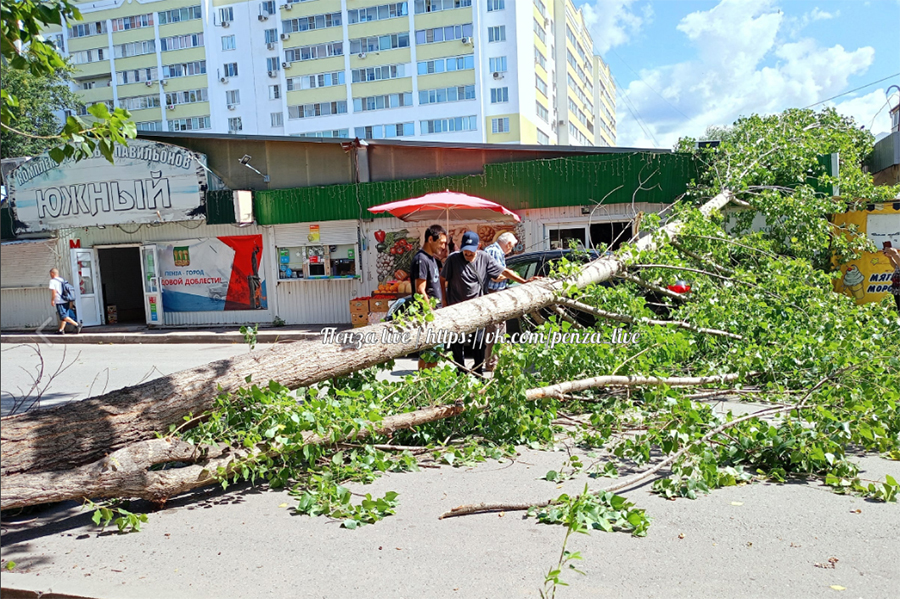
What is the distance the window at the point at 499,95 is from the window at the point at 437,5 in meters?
7.21

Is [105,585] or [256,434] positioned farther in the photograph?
[256,434]

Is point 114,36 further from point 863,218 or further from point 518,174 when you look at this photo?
point 863,218

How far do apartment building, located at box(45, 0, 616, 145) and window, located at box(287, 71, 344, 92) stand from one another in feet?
0.41

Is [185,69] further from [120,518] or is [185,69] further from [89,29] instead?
[120,518]

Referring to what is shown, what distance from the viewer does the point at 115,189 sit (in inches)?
650

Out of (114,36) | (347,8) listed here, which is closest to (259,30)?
(347,8)

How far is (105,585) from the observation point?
323 centimetres

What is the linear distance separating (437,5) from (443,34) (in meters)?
2.46

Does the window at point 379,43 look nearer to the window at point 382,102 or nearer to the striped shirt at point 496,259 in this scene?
the window at point 382,102

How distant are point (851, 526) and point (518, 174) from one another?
1115 centimetres

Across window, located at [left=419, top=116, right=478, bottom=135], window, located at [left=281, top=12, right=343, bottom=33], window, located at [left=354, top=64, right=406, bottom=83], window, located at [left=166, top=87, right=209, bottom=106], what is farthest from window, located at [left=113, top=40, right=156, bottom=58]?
window, located at [left=419, top=116, right=478, bottom=135]

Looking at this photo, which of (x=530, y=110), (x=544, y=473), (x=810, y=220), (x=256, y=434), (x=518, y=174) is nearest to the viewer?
(x=256, y=434)

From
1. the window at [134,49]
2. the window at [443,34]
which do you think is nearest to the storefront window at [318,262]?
the window at [443,34]

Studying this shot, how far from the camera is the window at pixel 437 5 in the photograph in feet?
173
